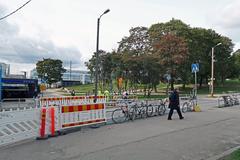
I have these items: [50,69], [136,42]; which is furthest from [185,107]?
[50,69]

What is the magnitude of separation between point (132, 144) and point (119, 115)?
6.02 meters

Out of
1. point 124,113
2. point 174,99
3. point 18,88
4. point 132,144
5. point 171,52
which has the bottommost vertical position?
point 132,144

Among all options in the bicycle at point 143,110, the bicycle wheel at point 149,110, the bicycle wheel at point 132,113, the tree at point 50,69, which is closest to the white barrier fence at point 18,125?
the bicycle wheel at point 132,113

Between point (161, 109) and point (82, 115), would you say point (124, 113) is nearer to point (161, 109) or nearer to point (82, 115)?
point (82, 115)

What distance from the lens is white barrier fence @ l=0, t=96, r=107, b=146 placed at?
9297mm

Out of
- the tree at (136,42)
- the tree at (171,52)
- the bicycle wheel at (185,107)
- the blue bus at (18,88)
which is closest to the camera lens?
the bicycle wheel at (185,107)

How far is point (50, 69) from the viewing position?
9525 cm

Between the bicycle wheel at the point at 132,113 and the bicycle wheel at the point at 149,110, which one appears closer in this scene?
the bicycle wheel at the point at 132,113

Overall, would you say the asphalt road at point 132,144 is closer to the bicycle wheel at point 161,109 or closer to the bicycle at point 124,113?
the bicycle at point 124,113

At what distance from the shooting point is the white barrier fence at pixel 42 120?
9297mm

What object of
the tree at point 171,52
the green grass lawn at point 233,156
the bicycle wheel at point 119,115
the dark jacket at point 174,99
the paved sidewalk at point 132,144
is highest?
the tree at point 171,52

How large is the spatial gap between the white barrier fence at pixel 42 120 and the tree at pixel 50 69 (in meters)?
83.9

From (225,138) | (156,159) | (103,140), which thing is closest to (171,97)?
(225,138)

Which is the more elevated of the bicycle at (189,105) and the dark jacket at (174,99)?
the dark jacket at (174,99)
